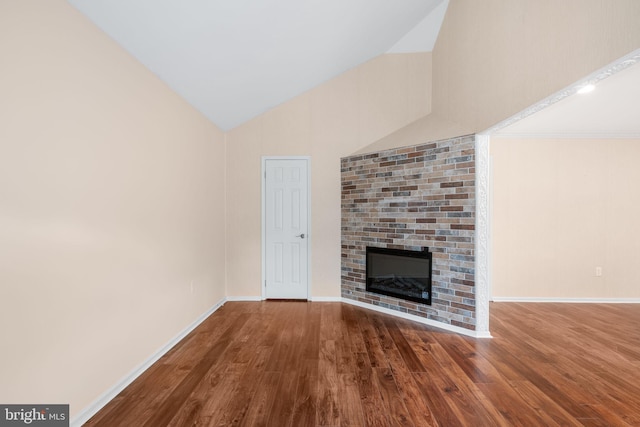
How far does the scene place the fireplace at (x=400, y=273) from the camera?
378 centimetres

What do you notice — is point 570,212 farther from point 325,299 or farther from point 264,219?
point 264,219

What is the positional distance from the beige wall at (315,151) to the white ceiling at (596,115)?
1.79 metres

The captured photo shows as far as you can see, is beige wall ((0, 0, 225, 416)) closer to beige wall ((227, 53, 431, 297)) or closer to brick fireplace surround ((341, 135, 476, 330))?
beige wall ((227, 53, 431, 297))

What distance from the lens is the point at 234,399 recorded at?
2.17 meters

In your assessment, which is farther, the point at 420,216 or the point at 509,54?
the point at 420,216

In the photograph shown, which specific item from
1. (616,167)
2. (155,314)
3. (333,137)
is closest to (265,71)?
(333,137)

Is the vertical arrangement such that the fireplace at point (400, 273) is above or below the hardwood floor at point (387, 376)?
above

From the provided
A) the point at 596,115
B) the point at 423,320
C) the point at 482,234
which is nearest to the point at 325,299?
the point at 423,320

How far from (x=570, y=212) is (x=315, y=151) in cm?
382

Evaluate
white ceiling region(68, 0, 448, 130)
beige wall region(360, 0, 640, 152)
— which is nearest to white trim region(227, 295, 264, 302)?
white ceiling region(68, 0, 448, 130)

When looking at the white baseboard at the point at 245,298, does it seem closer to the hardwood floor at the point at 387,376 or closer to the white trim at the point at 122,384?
the hardwood floor at the point at 387,376

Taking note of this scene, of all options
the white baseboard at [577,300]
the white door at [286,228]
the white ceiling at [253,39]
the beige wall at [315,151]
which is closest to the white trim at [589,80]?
the white ceiling at [253,39]

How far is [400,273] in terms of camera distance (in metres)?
4.02

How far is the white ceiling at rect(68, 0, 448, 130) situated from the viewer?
217 centimetres
